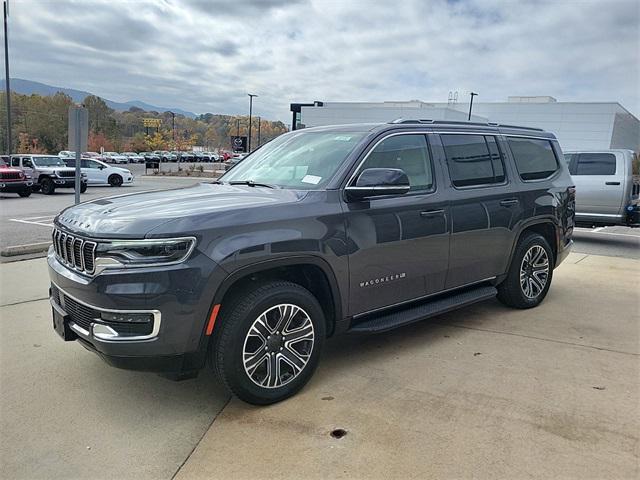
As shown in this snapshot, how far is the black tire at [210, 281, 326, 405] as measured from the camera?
3.12 meters

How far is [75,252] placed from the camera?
3.14m

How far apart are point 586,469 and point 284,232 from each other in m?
2.14

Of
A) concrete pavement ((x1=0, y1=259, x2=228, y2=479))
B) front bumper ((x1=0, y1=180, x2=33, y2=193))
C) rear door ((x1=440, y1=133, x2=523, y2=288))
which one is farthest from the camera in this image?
front bumper ((x1=0, y1=180, x2=33, y2=193))

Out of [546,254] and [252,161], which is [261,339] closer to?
[252,161]

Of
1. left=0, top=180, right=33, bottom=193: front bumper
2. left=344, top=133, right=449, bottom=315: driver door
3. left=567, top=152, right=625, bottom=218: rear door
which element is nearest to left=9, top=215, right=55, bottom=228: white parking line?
left=0, top=180, right=33, bottom=193: front bumper

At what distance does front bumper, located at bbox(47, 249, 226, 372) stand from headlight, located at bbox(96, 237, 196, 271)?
45mm

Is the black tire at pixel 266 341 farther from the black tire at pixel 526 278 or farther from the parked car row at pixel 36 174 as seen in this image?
the parked car row at pixel 36 174

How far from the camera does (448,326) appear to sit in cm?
499

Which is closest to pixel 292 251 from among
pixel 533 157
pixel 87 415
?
pixel 87 415

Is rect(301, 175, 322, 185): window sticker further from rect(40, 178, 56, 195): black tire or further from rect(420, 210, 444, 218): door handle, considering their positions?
rect(40, 178, 56, 195): black tire

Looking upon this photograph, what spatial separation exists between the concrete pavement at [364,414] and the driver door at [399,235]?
59 cm

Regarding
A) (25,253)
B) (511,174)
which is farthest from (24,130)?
(511,174)

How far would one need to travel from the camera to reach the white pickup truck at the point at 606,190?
10570mm

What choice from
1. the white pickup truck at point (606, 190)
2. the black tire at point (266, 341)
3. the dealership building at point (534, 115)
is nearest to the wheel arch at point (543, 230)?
the black tire at point (266, 341)
